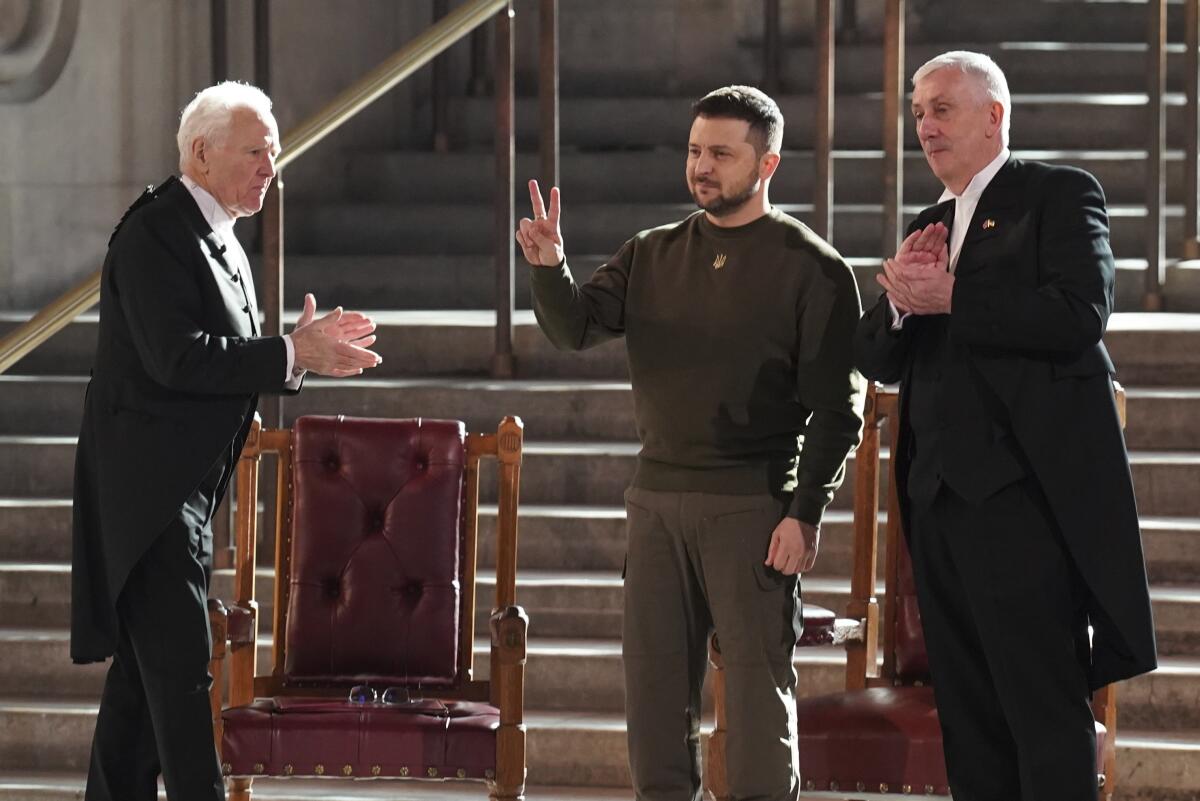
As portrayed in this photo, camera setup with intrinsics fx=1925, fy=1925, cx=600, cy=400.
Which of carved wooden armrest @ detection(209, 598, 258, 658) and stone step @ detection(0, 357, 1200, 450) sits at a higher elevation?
stone step @ detection(0, 357, 1200, 450)

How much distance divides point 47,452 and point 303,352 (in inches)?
79.8

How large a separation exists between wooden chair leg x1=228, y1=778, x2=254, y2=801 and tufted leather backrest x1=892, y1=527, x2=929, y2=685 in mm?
1181

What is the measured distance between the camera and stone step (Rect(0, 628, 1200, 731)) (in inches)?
157

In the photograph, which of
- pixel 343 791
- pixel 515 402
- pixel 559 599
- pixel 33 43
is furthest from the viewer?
pixel 33 43

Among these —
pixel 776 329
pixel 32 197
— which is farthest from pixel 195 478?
pixel 32 197

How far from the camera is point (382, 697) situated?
3.42 meters

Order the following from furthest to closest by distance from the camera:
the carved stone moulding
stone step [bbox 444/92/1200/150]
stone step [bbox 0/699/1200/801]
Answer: stone step [bbox 444/92/1200/150] < the carved stone moulding < stone step [bbox 0/699/1200/801]

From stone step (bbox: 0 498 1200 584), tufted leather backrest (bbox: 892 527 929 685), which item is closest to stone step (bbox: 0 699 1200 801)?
stone step (bbox: 0 498 1200 584)

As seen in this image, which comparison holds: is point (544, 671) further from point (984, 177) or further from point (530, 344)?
point (984, 177)

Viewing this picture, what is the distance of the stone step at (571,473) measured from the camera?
4570 millimetres

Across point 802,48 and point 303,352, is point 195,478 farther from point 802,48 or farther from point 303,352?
point 802,48

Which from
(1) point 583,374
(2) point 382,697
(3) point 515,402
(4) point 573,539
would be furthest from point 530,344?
(2) point 382,697

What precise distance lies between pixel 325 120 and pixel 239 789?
1894 mm

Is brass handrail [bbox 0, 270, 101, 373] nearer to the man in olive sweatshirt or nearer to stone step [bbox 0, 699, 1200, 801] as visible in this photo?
stone step [bbox 0, 699, 1200, 801]
